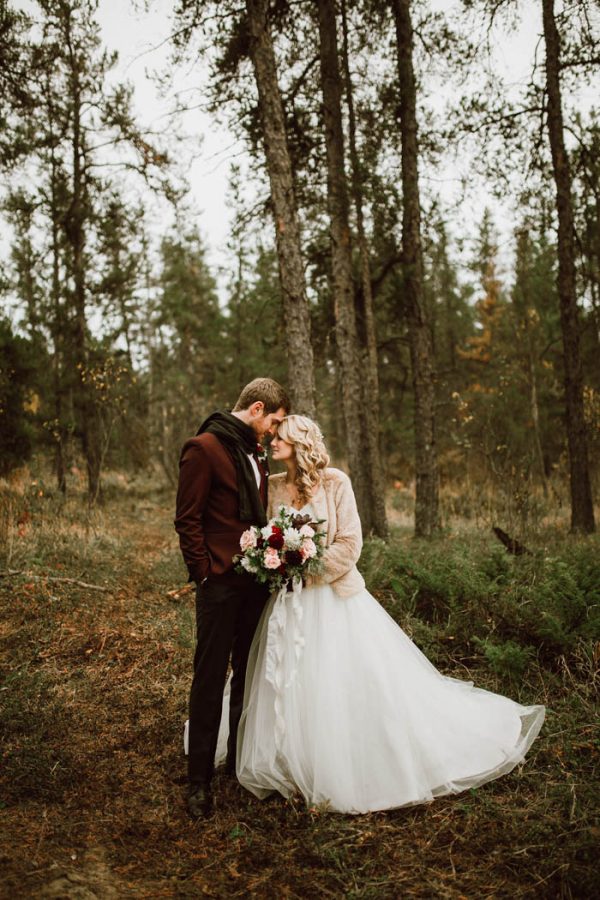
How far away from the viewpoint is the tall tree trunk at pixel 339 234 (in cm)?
943

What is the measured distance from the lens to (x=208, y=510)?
12.4 ft

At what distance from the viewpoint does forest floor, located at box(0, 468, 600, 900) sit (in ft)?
9.89

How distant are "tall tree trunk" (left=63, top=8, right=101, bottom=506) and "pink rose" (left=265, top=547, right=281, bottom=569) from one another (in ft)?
32.3

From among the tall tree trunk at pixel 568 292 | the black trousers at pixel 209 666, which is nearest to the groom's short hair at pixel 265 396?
the black trousers at pixel 209 666

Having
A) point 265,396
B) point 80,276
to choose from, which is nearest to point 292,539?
point 265,396

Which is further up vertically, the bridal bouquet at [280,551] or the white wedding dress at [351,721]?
the bridal bouquet at [280,551]

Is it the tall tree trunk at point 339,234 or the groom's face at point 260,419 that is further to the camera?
the tall tree trunk at point 339,234

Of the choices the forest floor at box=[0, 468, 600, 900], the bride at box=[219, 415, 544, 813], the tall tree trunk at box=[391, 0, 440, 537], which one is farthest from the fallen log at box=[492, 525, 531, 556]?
the bride at box=[219, 415, 544, 813]

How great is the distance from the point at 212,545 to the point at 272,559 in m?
0.42

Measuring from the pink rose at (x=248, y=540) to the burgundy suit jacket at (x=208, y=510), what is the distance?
5.0 inches

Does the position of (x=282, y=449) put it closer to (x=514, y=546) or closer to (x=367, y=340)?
(x=514, y=546)

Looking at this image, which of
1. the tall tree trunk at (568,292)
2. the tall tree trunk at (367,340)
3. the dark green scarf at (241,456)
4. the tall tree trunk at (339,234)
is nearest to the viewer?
the dark green scarf at (241,456)

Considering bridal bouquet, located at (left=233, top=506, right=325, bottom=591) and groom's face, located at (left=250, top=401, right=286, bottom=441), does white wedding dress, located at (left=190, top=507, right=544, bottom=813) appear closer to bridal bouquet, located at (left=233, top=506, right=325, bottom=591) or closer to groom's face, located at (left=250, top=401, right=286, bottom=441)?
bridal bouquet, located at (left=233, top=506, right=325, bottom=591)

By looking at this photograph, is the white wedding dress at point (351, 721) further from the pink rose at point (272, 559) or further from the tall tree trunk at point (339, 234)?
the tall tree trunk at point (339, 234)
